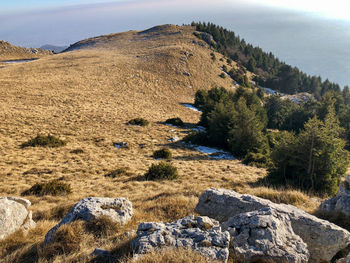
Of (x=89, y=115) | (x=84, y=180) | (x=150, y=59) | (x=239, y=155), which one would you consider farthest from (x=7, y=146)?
(x=150, y=59)

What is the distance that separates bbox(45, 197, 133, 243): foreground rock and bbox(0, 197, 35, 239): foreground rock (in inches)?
52.7

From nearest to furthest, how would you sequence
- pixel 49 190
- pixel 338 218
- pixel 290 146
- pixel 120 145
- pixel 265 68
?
1. pixel 338 218
2. pixel 49 190
3. pixel 290 146
4. pixel 120 145
5. pixel 265 68

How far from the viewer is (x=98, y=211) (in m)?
6.27

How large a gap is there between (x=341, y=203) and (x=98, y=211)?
7.32 m

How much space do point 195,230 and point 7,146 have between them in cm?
2102

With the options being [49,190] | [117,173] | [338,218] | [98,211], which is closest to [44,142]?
[117,173]

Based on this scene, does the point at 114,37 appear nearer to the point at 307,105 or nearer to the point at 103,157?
the point at 307,105

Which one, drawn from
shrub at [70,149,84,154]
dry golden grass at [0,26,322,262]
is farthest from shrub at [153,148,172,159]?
shrub at [70,149,84,154]

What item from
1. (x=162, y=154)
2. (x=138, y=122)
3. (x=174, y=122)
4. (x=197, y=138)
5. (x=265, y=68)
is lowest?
(x=197, y=138)

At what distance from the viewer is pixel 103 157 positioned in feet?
66.7

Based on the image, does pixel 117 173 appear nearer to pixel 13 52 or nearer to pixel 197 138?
pixel 197 138

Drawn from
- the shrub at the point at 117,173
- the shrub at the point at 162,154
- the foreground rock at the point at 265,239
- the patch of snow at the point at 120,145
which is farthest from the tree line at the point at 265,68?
the foreground rock at the point at 265,239

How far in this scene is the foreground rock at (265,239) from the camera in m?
4.45

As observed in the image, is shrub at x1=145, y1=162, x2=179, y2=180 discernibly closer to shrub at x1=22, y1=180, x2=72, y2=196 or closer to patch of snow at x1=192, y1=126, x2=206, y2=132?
shrub at x1=22, y1=180, x2=72, y2=196
